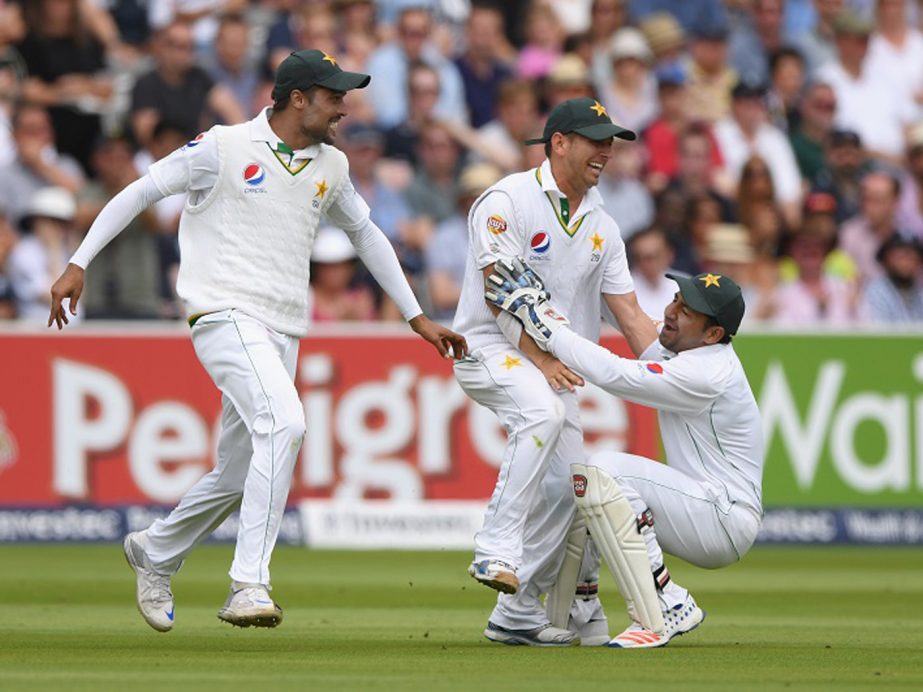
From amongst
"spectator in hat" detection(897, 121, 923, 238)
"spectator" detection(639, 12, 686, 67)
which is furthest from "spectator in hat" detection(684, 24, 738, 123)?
"spectator in hat" detection(897, 121, 923, 238)

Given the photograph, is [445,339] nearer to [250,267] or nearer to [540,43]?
[250,267]

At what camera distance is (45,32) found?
16.4 metres

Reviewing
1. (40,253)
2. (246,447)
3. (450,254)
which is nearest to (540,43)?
(450,254)

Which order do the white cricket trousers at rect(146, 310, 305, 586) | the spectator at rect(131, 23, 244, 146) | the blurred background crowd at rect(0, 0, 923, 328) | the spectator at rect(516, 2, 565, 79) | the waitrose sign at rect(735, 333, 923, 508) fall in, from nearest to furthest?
the white cricket trousers at rect(146, 310, 305, 586)
the waitrose sign at rect(735, 333, 923, 508)
the blurred background crowd at rect(0, 0, 923, 328)
the spectator at rect(131, 23, 244, 146)
the spectator at rect(516, 2, 565, 79)

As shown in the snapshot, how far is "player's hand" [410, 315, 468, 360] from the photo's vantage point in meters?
8.61

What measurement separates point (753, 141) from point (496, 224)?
9755mm

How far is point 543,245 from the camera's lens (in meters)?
8.63

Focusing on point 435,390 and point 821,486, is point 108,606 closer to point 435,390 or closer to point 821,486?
point 435,390

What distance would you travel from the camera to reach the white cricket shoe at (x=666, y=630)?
27.0 ft

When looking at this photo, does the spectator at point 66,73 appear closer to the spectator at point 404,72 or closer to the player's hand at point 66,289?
the spectator at point 404,72

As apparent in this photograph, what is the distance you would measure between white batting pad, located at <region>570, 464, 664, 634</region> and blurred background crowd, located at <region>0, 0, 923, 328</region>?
6.80 m

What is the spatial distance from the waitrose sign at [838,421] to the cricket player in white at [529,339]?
20.3 ft

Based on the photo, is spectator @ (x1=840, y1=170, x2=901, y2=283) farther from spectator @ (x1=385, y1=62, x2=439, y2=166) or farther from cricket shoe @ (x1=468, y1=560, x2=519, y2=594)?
cricket shoe @ (x1=468, y1=560, x2=519, y2=594)

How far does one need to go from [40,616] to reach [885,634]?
13.2 ft
